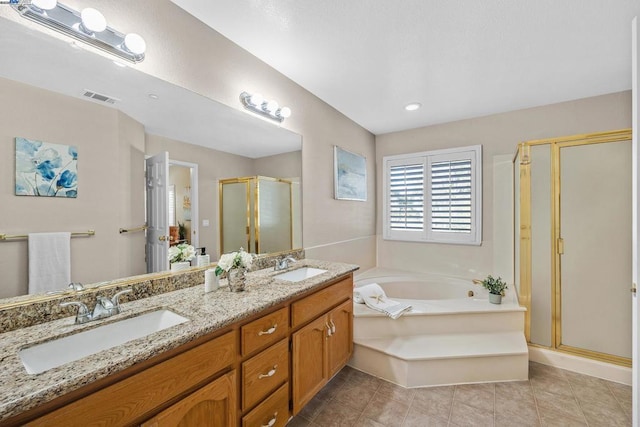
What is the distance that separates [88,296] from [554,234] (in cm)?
310

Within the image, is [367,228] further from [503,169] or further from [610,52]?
[610,52]

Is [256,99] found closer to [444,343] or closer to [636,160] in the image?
[636,160]

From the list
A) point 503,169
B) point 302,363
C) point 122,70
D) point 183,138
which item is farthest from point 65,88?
point 503,169

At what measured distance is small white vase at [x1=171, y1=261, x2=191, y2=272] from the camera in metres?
1.49

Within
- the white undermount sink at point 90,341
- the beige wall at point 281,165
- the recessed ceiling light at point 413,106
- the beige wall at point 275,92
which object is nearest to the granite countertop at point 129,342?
the white undermount sink at point 90,341

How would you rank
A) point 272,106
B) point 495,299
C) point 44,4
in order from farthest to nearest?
1. point 495,299
2. point 272,106
3. point 44,4

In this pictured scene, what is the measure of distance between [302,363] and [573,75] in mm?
2936

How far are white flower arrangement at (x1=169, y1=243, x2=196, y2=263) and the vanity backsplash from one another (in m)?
0.08

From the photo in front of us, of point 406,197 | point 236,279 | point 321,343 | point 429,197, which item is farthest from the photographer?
point 406,197

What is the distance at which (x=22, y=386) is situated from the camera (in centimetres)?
65

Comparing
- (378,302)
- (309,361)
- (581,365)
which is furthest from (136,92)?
(581,365)

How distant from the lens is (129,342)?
2.88 feet

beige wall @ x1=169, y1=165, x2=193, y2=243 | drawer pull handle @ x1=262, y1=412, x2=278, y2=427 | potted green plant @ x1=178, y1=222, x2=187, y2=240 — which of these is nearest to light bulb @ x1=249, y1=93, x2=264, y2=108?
beige wall @ x1=169, y1=165, x2=193, y2=243

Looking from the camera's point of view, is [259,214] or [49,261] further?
[259,214]
